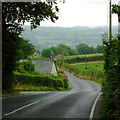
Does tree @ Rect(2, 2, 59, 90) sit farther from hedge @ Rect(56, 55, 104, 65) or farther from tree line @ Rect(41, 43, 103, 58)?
tree line @ Rect(41, 43, 103, 58)

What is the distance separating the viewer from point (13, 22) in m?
16.0

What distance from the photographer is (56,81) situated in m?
37.3

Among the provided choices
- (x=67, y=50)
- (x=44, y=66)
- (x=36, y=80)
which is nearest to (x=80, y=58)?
(x=67, y=50)

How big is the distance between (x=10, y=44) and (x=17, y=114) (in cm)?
772

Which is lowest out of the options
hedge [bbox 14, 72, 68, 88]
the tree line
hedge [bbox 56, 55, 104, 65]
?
hedge [bbox 14, 72, 68, 88]

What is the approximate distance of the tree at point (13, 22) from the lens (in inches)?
602

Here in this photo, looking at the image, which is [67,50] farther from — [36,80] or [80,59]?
[36,80]

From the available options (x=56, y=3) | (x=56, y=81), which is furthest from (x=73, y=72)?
(x=56, y=3)

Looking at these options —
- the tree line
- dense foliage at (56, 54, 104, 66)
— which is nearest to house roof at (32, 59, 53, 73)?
dense foliage at (56, 54, 104, 66)

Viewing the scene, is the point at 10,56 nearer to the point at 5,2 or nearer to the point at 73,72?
the point at 5,2

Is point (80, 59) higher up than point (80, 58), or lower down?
lower down

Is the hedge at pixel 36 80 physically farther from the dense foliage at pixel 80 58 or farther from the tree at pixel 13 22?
the dense foliage at pixel 80 58

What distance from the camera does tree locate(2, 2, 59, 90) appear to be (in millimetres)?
15281

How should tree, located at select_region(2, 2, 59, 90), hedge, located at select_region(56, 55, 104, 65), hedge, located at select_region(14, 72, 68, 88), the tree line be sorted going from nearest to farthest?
tree, located at select_region(2, 2, 59, 90), hedge, located at select_region(14, 72, 68, 88), hedge, located at select_region(56, 55, 104, 65), the tree line
